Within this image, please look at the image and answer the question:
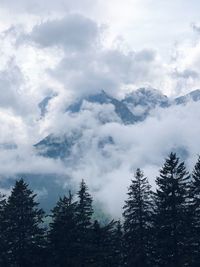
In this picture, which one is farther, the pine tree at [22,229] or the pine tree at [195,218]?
the pine tree at [22,229]

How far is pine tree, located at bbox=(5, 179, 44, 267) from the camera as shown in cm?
5143

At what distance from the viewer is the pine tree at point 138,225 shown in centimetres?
4978

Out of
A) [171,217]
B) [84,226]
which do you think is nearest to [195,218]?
[171,217]

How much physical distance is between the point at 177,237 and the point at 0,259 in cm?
1991

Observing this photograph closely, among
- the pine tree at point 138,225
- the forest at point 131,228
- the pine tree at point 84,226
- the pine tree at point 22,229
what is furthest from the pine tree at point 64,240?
the pine tree at point 138,225

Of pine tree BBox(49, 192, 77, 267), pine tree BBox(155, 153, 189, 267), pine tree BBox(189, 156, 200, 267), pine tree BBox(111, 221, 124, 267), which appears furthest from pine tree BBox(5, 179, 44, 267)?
pine tree BBox(189, 156, 200, 267)

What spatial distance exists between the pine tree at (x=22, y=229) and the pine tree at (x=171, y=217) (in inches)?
536

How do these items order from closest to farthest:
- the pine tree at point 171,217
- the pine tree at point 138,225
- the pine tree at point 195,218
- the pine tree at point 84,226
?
the pine tree at point 171,217, the pine tree at point 195,218, the pine tree at point 138,225, the pine tree at point 84,226

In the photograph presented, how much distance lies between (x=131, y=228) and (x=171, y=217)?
5.44m

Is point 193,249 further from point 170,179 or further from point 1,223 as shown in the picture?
point 1,223

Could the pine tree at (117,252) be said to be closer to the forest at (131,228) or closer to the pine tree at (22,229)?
the forest at (131,228)

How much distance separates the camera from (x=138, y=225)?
50312mm

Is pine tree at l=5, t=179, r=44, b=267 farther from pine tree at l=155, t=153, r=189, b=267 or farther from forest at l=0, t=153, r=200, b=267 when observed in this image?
pine tree at l=155, t=153, r=189, b=267

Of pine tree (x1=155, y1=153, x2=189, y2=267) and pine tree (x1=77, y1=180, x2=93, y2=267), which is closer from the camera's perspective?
pine tree (x1=155, y1=153, x2=189, y2=267)
